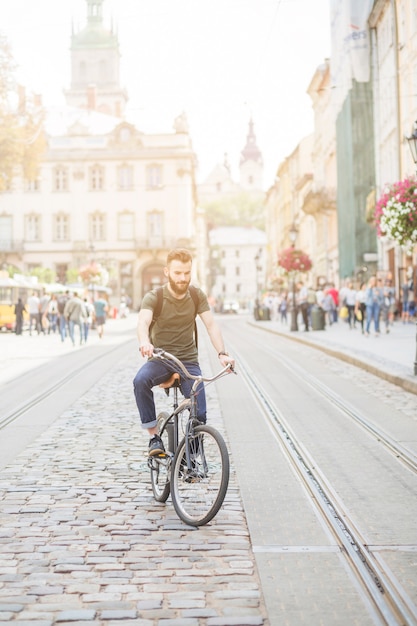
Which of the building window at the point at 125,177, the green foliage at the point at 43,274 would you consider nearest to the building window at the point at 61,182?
the building window at the point at 125,177

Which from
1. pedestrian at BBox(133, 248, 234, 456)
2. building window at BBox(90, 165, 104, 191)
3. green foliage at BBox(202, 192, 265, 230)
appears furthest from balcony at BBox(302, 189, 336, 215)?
green foliage at BBox(202, 192, 265, 230)

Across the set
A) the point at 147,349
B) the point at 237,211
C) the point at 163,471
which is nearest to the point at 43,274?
the point at 163,471

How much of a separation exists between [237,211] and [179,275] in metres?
139

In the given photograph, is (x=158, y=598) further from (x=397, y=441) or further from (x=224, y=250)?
(x=224, y=250)

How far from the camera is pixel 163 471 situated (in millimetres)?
6156

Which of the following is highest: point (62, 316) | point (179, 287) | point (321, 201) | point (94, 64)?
point (94, 64)

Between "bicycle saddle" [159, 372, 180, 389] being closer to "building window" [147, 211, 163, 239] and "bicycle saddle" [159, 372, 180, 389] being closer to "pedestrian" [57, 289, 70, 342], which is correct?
"pedestrian" [57, 289, 70, 342]

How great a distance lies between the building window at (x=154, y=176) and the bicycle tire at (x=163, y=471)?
238ft

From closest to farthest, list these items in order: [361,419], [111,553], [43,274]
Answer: [111,553] → [361,419] → [43,274]

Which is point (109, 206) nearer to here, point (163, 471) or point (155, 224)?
point (155, 224)

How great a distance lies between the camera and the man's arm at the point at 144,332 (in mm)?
5805

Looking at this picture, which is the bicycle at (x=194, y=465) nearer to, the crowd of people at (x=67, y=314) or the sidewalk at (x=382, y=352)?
the sidewalk at (x=382, y=352)

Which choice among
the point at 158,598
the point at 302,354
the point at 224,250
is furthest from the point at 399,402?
the point at 224,250

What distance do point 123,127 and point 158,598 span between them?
250 feet
